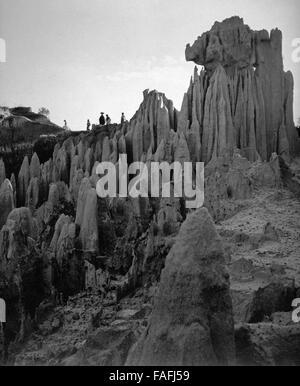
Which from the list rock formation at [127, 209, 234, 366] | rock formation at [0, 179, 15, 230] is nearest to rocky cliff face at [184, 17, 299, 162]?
rock formation at [0, 179, 15, 230]

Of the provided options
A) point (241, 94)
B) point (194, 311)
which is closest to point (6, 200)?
point (241, 94)

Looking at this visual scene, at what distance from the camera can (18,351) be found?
632 inches

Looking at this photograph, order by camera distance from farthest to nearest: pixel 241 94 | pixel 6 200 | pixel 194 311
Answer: pixel 241 94, pixel 6 200, pixel 194 311

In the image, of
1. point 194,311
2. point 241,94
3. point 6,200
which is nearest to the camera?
point 194,311

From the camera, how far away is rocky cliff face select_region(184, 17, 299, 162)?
20031mm

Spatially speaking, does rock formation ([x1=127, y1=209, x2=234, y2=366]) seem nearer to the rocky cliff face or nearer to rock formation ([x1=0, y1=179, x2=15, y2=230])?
the rocky cliff face

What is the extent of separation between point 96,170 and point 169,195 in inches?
126

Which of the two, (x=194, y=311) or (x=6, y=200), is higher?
(x=6, y=200)

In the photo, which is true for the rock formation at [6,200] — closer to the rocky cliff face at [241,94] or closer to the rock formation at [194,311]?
the rocky cliff face at [241,94]

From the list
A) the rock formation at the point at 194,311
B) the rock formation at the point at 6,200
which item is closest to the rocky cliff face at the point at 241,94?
the rock formation at the point at 6,200

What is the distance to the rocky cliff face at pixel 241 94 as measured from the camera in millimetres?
20031

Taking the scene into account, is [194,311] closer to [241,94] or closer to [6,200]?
[6,200]

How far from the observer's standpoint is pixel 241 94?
20281mm
